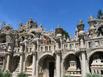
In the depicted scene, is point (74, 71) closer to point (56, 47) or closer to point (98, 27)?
point (56, 47)

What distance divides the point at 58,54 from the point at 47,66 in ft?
10.6

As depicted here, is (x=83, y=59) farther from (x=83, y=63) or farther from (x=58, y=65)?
(x=58, y=65)

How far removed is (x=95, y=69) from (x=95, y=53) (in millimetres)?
2005

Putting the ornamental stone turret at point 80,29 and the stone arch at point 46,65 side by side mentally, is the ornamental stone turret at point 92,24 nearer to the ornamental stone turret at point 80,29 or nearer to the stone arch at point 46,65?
the ornamental stone turret at point 80,29

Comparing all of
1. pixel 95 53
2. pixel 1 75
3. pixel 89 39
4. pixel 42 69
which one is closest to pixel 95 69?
pixel 95 53

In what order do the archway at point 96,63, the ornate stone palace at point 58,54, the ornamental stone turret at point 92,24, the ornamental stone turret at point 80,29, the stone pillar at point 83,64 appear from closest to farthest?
the stone pillar at point 83,64 → the archway at point 96,63 → the ornate stone palace at point 58,54 → the ornamental stone turret at point 80,29 → the ornamental stone turret at point 92,24

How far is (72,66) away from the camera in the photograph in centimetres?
2384

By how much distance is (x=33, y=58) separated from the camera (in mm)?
25750

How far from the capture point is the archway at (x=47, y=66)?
25734 mm

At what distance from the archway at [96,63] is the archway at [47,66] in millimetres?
5769

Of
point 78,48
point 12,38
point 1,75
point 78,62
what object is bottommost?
point 1,75

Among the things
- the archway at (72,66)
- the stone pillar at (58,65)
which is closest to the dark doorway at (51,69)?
the stone pillar at (58,65)

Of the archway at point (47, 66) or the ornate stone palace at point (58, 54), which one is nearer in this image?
the ornate stone palace at point (58, 54)

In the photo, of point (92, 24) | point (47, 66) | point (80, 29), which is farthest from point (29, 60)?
point (92, 24)
